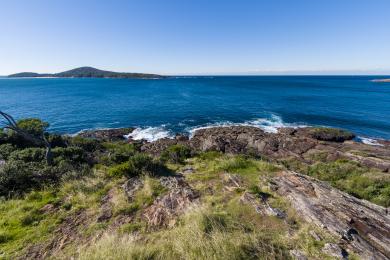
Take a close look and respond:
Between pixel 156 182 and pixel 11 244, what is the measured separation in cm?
566

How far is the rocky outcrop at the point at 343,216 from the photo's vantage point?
6.19 metres

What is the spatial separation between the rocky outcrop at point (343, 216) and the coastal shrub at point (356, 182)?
127 inches

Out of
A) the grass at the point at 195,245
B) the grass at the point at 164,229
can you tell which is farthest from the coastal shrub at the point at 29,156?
the grass at the point at 195,245

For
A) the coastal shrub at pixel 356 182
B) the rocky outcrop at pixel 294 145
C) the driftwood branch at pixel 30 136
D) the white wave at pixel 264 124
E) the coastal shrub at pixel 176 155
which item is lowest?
the rocky outcrop at pixel 294 145

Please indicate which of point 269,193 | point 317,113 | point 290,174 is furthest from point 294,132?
point 269,193

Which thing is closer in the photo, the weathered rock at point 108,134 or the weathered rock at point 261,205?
the weathered rock at point 261,205

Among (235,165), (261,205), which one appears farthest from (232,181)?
(261,205)

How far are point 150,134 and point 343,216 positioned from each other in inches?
1186

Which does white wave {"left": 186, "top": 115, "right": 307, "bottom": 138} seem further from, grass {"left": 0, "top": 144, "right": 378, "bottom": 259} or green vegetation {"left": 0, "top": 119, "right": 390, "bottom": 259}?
grass {"left": 0, "top": 144, "right": 378, "bottom": 259}

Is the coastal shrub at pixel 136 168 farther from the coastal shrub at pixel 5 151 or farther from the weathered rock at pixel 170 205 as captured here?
the coastal shrub at pixel 5 151

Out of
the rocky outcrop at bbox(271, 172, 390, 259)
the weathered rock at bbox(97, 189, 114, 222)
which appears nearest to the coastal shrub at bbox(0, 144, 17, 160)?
the weathered rock at bbox(97, 189, 114, 222)

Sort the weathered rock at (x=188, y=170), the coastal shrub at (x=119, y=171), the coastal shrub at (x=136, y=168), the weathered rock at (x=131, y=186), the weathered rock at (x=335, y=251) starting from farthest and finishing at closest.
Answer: the weathered rock at (x=188, y=170)
the coastal shrub at (x=136, y=168)
the coastal shrub at (x=119, y=171)
the weathered rock at (x=131, y=186)
the weathered rock at (x=335, y=251)

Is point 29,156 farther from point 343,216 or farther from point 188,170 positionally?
point 343,216

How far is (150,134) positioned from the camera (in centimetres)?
3466
